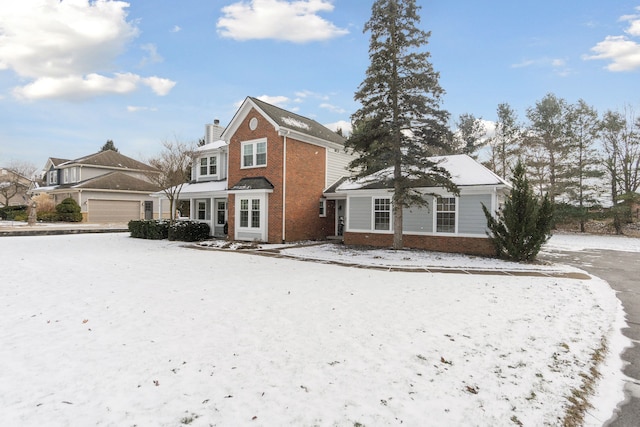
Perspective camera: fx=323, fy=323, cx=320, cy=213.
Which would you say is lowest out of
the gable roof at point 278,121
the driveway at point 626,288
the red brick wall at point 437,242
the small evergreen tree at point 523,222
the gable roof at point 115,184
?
the driveway at point 626,288

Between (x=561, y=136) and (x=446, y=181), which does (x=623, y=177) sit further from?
(x=446, y=181)

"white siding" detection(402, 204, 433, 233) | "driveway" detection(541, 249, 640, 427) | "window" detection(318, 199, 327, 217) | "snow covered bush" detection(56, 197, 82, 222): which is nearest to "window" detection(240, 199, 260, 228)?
"window" detection(318, 199, 327, 217)

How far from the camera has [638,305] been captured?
23.6 feet

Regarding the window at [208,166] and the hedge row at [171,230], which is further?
the window at [208,166]

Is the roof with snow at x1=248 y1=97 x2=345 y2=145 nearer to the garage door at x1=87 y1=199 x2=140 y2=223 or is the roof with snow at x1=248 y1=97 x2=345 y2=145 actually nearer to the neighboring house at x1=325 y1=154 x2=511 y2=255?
the neighboring house at x1=325 y1=154 x2=511 y2=255

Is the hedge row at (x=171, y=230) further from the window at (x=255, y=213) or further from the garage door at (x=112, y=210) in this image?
the garage door at (x=112, y=210)

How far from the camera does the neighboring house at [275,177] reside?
1714cm

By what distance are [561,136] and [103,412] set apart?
36.0 m

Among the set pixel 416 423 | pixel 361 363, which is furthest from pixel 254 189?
pixel 416 423

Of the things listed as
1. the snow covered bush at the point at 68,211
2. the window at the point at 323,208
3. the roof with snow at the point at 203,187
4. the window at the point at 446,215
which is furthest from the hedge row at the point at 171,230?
the snow covered bush at the point at 68,211

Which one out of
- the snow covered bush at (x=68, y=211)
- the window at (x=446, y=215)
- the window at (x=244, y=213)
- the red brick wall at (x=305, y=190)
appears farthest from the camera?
the snow covered bush at (x=68, y=211)

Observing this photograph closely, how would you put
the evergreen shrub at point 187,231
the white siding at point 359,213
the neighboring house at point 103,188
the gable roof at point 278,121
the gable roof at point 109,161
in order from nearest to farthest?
the white siding at point 359,213 → the gable roof at point 278,121 → the evergreen shrub at point 187,231 → the neighboring house at point 103,188 → the gable roof at point 109,161

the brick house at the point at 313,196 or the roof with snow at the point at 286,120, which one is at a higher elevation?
the roof with snow at the point at 286,120

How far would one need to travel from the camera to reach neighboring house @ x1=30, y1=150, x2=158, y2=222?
32562 mm
